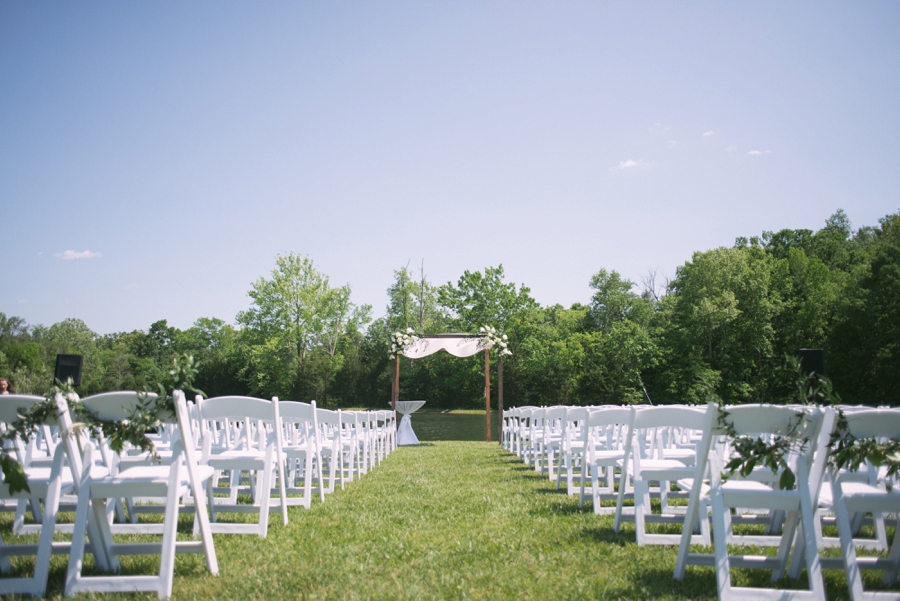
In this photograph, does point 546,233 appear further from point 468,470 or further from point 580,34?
point 468,470

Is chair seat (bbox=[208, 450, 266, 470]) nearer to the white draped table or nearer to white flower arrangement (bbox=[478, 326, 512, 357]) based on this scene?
the white draped table

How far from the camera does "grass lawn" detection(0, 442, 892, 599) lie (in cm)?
297

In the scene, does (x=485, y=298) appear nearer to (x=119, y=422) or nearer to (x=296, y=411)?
(x=296, y=411)

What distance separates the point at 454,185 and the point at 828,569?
2360cm

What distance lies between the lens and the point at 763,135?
68.9 ft

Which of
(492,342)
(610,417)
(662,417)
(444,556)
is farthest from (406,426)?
(662,417)

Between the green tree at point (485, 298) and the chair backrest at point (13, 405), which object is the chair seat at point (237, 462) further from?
the green tree at point (485, 298)

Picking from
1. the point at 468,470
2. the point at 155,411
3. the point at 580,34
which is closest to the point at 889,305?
the point at 580,34

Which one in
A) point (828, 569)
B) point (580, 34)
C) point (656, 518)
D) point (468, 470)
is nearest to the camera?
point (828, 569)

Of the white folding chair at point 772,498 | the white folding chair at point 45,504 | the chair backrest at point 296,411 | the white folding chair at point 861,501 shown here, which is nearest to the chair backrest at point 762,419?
the white folding chair at point 772,498

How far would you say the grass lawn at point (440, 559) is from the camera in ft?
9.74

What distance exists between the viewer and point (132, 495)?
9.69ft

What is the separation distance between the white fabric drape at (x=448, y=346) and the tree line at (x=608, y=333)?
47.9ft

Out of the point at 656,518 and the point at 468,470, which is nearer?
the point at 656,518
